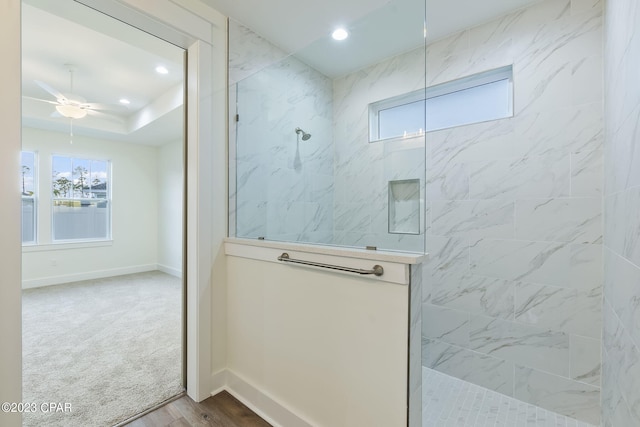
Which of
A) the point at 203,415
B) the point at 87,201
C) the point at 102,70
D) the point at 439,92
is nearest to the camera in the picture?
the point at 203,415

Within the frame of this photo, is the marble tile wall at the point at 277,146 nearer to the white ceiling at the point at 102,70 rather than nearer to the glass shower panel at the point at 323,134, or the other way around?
the glass shower panel at the point at 323,134

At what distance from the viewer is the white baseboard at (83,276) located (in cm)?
424

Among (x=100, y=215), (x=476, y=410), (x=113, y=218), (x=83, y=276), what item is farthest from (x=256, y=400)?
(x=100, y=215)

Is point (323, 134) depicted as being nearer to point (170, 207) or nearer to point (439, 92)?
point (439, 92)

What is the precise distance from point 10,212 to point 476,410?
2.60 meters

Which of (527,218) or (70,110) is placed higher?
(70,110)

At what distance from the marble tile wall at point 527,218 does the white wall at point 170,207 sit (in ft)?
14.2

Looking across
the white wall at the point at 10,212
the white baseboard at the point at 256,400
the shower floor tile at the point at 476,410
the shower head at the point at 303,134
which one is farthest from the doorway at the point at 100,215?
the shower floor tile at the point at 476,410

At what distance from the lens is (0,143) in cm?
114

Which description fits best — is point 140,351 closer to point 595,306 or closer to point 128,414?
point 128,414

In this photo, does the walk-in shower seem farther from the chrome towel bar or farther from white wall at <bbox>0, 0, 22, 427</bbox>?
white wall at <bbox>0, 0, 22, 427</bbox>

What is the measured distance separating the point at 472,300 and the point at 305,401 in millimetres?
1318

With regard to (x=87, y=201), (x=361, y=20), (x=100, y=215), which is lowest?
(x=100, y=215)

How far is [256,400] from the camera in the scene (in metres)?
1.71
